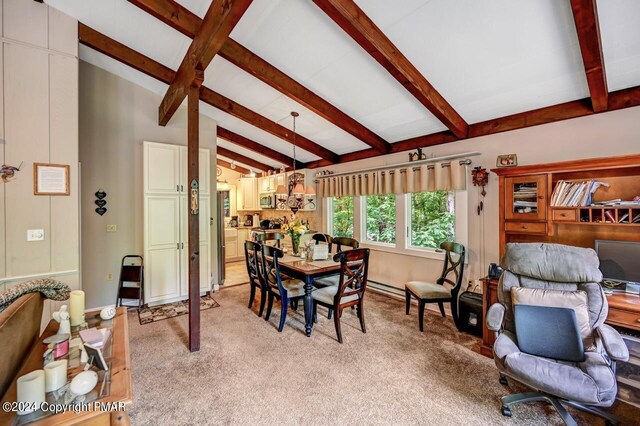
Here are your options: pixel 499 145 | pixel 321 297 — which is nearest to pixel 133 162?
pixel 321 297

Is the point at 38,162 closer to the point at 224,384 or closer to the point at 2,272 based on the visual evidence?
the point at 2,272

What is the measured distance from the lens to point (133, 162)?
409cm

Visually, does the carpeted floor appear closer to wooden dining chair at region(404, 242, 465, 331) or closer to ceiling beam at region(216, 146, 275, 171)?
wooden dining chair at region(404, 242, 465, 331)

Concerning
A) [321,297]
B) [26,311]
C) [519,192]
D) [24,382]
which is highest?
[519,192]

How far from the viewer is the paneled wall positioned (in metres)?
2.57

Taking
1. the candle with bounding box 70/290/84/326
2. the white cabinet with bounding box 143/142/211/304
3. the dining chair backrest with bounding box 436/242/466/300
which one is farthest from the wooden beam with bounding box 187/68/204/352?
the dining chair backrest with bounding box 436/242/466/300

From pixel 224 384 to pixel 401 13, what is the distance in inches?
132

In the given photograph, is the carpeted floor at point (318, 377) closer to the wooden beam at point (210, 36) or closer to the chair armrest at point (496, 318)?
the chair armrest at point (496, 318)

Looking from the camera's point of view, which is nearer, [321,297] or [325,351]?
[325,351]

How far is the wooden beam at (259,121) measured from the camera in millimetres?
4076

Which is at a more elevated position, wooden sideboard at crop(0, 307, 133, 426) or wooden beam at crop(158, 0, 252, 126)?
wooden beam at crop(158, 0, 252, 126)

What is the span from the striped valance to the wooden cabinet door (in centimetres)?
74

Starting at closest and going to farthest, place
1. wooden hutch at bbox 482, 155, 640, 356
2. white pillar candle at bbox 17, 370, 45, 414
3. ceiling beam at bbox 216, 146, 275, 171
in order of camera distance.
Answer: white pillar candle at bbox 17, 370, 45, 414, wooden hutch at bbox 482, 155, 640, 356, ceiling beam at bbox 216, 146, 275, 171

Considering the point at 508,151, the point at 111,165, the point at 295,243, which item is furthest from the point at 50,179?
the point at 508,151
